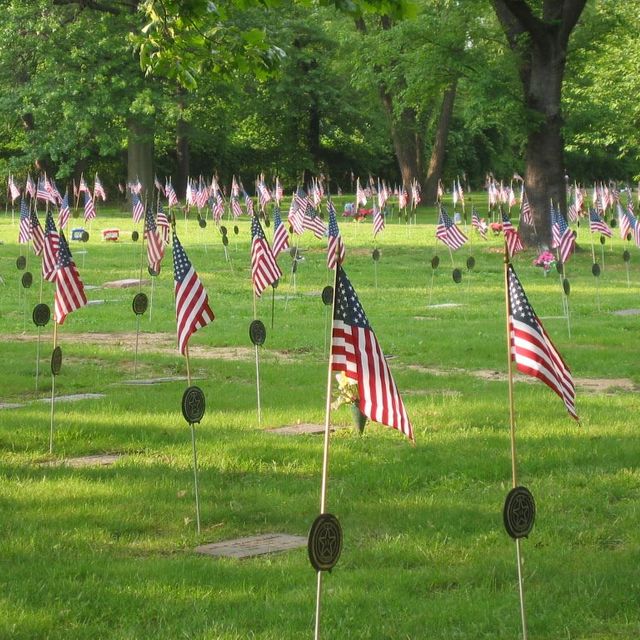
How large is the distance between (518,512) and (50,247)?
32.6 ft

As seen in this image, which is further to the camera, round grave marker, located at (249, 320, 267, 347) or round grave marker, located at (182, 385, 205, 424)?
round grave marker, located at (249, 320, 267, 347)

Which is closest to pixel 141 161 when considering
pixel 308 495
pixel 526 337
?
pixel 308 495

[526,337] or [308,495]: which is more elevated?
[526,337]

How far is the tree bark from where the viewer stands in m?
33.1

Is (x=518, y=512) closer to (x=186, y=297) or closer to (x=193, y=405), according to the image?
(x=193, y=405)

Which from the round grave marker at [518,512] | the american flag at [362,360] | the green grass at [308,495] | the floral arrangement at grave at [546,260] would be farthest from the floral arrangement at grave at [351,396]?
the floral arrangement at grave at [546,260]

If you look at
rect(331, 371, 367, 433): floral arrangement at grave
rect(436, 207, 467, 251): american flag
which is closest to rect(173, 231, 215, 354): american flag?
rect(331, 371, 367, 433): floral arrangement at grave

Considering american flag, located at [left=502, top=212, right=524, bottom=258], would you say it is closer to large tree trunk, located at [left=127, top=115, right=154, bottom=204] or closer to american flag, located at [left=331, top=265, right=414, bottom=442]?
american flag, located at [left=331, top=265, right=414, bottom=442]

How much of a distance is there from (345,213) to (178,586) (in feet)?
153

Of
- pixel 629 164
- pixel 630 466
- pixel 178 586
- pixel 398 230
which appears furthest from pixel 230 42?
pixel 629 164

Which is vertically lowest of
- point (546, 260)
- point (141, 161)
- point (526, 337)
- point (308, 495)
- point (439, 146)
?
point (308, 495)

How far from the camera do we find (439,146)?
203 ft

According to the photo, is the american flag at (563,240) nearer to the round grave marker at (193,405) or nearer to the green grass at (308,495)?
the green grass at (308,495)

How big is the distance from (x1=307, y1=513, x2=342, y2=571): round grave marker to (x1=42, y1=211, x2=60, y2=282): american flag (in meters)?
9.26
